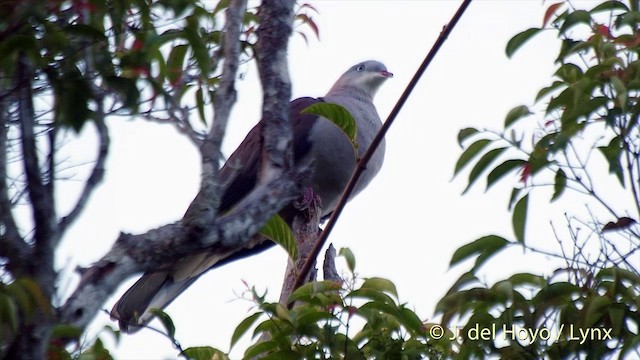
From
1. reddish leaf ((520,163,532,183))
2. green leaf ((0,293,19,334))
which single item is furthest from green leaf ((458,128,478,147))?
green leaf ((0,293,19,334))

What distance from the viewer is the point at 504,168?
7.08 feet

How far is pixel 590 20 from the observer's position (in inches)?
92.2

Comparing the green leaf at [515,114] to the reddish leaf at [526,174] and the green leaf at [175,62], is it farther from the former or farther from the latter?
the green leaf at [175,62]

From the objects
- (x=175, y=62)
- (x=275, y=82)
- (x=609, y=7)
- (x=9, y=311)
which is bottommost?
(x=9, y=311)

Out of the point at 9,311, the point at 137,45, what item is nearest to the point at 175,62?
the point at 137,45

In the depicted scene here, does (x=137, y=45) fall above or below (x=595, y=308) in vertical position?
above

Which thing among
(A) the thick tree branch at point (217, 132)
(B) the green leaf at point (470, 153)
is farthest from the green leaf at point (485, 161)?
(A) the thick tree branch at point (217, 132)

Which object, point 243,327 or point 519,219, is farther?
point 243,327

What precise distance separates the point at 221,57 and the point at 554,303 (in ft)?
3.58

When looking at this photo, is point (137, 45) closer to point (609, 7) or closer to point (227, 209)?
point (609, 7)

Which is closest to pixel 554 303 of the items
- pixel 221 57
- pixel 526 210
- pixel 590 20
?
pixel 526 210

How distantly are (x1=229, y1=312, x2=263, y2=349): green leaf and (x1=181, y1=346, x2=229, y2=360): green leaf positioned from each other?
3 cm

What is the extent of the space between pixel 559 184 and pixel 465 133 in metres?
0.27

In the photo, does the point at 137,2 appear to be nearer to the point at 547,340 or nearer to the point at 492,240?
the point at 492,240
